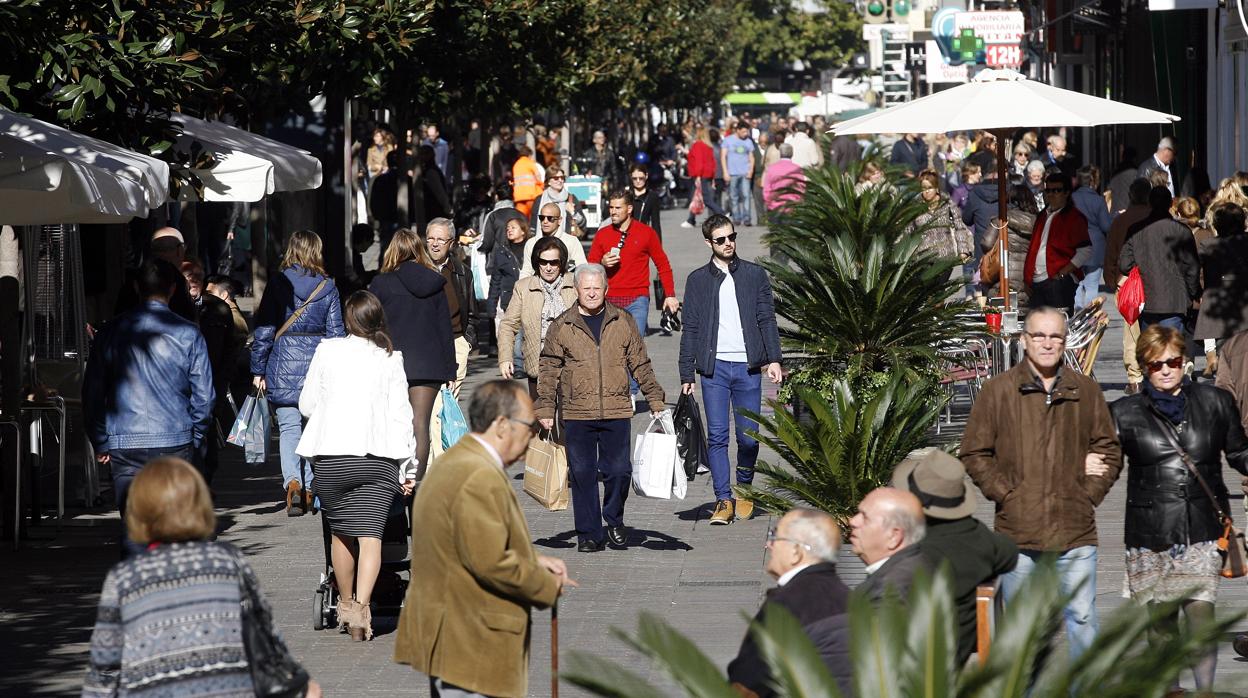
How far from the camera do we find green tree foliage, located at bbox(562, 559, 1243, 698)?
3.56 m

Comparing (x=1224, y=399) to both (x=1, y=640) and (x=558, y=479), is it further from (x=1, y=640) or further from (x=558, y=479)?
(x=1, y=640)

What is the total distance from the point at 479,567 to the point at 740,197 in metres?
31.7

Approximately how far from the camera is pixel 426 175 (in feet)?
82.0

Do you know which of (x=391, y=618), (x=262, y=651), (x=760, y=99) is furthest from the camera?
(x=760, y=99)

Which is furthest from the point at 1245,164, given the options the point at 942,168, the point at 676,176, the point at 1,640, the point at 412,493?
the point at 676,176

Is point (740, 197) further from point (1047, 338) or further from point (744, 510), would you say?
point (1047, 338)

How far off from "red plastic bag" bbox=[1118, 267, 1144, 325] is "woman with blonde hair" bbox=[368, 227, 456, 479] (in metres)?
5.58

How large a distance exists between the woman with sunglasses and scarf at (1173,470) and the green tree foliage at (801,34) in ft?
341

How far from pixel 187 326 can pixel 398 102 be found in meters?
12.8

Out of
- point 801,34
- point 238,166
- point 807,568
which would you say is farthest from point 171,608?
point 801,34

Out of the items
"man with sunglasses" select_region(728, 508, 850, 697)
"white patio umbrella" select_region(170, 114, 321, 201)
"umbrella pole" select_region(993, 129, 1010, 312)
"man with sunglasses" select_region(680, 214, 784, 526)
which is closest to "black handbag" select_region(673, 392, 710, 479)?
"man with sunglasses" select_region(680, 214, 784, 526)

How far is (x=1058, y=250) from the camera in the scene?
1508 cm

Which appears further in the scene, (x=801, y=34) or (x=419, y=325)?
(x=801, y=34)

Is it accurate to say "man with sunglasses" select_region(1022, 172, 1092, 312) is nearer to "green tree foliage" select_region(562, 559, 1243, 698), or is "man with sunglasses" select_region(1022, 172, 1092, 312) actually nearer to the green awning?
"green tree foliage" select_region(562, 559, 1243, 698)
